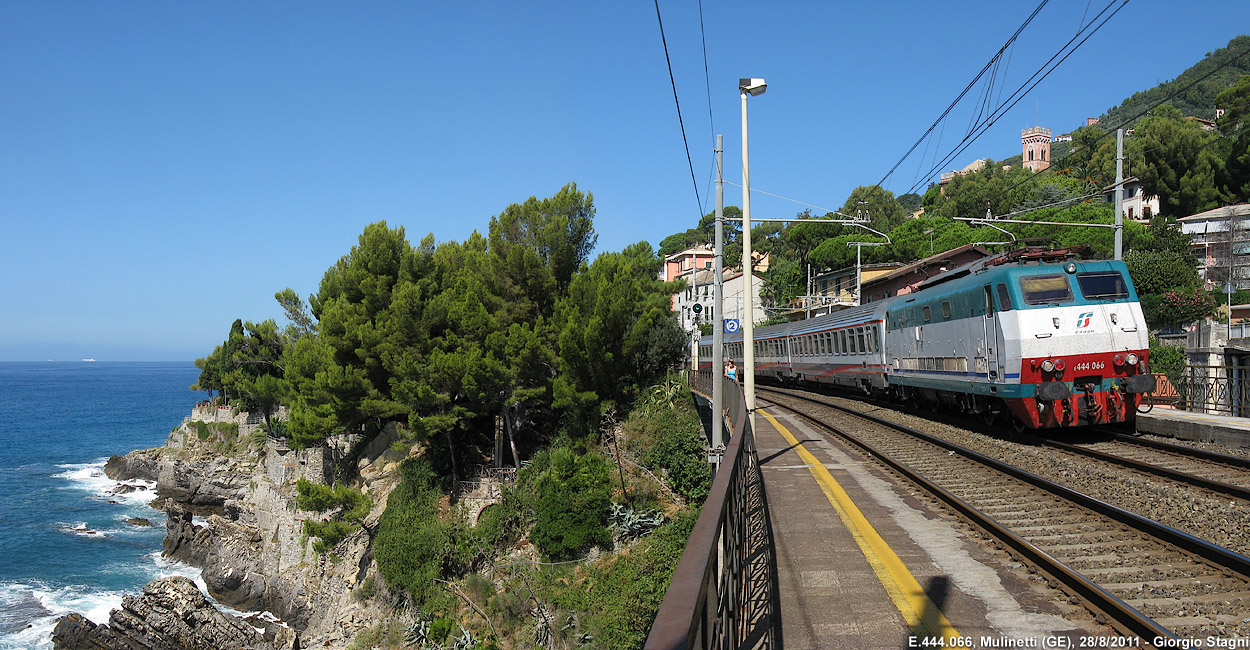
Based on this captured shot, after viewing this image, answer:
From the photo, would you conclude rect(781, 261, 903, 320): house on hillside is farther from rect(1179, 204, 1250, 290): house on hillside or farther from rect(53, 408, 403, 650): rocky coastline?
rect(53, 408, 403, 650): rocky coastline

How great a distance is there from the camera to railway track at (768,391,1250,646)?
14.8 ft

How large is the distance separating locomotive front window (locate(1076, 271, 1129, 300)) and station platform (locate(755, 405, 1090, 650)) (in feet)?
21.6

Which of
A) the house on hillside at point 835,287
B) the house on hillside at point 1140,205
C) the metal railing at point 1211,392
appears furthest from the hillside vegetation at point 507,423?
the house on hillside at point 1140,205

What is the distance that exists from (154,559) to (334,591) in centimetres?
1596

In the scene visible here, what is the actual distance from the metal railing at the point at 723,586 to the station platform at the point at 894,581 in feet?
0.46

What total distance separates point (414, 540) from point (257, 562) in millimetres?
16285

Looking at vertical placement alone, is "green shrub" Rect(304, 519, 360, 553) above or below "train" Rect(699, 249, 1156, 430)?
below

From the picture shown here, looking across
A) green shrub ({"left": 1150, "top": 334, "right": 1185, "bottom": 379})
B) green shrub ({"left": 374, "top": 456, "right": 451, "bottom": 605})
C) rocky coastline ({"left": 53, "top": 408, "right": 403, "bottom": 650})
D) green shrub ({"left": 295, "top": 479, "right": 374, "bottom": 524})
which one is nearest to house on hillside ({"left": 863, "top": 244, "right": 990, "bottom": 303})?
green shrub ({"left": 1150, "top": 334, "right": 1185, "bottom": 379})

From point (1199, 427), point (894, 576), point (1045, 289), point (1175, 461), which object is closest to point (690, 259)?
point (1045, 289)

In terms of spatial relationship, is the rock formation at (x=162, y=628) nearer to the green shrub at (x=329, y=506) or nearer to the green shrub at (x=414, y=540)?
the green shrub at (x=329, y=506)

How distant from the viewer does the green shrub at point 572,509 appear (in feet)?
76.9

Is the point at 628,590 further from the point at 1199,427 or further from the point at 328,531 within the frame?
the point at 328,531

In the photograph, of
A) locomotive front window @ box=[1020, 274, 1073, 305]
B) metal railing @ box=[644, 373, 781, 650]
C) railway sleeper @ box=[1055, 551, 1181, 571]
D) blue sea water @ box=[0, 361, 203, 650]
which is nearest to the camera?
metal railing @ box=[644, 373, 781, 650]

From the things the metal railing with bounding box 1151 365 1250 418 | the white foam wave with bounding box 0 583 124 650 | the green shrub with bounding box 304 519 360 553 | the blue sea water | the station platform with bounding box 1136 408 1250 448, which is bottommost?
the white foam wave with bounding box 0 583 124 650
